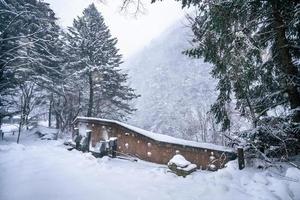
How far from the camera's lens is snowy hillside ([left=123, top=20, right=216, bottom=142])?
5600 cm

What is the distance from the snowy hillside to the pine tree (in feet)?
63.2

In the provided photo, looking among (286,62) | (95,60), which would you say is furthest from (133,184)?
(95,60)

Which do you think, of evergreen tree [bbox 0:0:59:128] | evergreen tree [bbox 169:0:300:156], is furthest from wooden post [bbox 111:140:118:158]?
evergreen tree [bbox 169:0:300:156]

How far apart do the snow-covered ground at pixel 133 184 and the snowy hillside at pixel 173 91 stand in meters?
36.2

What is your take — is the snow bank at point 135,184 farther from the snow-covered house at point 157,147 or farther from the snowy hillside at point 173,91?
the snowy hillside at point 173,91

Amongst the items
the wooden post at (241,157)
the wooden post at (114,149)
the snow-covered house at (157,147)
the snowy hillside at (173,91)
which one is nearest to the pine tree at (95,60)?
the snow-covered house at (157,147)

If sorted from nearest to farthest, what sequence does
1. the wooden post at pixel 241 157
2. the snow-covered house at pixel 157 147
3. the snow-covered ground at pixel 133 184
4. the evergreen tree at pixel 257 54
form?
the snow-covered ground at pixel 133 184 → the evergreen tree at pixel 257 54 → the wooden post at pixel 241 157 → the snow-covered house at pixel 157 147

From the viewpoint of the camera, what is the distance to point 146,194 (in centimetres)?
689

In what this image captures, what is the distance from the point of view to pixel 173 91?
235 ft

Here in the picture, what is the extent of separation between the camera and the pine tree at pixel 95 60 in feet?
90.8

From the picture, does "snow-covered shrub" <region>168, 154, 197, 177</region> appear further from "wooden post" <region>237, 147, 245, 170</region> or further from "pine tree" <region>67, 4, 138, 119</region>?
"pine tree" <region>67, 4, 138, 119</region>

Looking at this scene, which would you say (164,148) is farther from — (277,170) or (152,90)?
(152,90)

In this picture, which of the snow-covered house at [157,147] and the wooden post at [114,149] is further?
the wooden post at [114,149]

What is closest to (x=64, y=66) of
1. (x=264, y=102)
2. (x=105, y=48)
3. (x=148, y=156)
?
(x=105, y=48)
